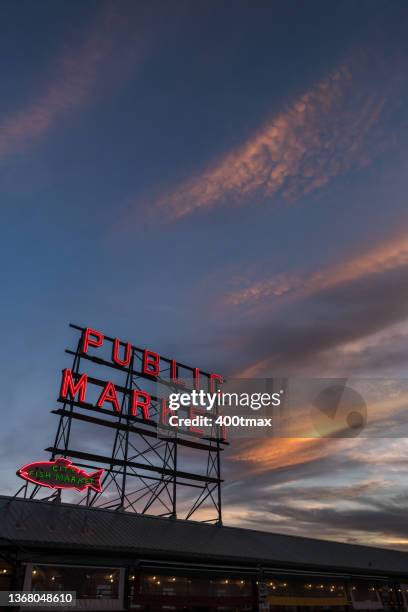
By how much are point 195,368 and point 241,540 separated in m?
18.1

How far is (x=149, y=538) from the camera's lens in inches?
1334

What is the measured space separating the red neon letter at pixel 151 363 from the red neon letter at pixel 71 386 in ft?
26.6

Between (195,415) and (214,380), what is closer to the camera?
(195,415)

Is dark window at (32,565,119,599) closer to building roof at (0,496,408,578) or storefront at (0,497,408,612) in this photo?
storefront at (0,497,408,612)

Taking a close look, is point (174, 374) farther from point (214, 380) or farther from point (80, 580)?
point (80, 580)

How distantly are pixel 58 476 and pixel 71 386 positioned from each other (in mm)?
8569

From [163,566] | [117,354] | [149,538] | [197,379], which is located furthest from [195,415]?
[163,566]

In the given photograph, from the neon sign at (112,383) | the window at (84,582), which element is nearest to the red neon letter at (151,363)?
the neon sign at (112,383)

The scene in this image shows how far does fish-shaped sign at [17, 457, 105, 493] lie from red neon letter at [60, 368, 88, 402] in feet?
22.8

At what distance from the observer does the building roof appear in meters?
28.3

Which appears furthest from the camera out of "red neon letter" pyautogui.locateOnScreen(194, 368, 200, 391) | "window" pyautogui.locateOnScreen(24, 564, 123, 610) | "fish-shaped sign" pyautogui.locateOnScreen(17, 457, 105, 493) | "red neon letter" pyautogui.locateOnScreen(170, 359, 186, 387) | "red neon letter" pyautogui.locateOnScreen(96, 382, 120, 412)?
"red neon letter" pyautogui.locateOnScreen(194, 368, 200, 391)

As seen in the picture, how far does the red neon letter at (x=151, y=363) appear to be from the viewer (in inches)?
1876

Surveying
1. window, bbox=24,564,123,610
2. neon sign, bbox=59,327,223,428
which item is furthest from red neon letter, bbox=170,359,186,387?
window, bbox=24,564,123,610

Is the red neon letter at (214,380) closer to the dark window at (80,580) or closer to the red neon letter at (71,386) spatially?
the red neon letter at (71,386)
